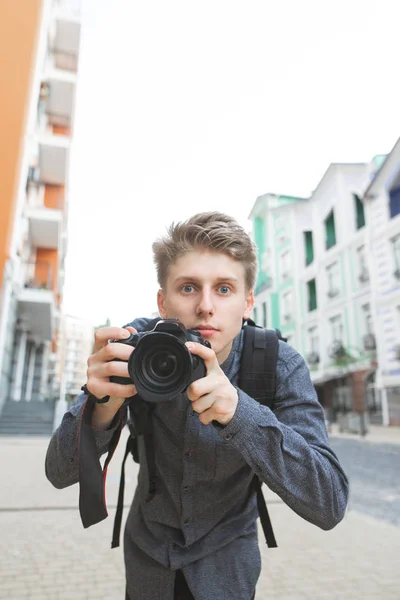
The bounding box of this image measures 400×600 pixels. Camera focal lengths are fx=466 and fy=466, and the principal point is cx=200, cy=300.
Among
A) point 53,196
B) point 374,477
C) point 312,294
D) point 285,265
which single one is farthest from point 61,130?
point 374,477

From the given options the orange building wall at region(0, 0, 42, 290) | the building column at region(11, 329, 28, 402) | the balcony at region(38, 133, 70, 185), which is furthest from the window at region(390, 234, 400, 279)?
the building column at region(11, 329, 28, 402)

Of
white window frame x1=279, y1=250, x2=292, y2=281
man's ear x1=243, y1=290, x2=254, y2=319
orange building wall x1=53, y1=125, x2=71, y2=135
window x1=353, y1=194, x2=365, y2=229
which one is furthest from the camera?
white window frame x1=279, y1=250, x2=292, y2=281

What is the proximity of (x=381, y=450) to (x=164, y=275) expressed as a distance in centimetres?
1128

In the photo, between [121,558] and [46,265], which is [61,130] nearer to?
[46,265]

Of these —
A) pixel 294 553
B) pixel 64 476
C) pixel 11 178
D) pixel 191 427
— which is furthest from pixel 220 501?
pixel 11 178

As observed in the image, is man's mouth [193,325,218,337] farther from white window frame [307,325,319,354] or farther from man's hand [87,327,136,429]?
white window frame [307,325,319,354]

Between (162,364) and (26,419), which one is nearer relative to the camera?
(162,364)

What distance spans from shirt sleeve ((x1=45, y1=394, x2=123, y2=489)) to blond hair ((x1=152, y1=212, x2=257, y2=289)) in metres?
0.52

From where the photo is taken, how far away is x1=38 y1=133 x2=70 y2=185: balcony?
17953 mm

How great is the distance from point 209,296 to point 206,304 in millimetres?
35

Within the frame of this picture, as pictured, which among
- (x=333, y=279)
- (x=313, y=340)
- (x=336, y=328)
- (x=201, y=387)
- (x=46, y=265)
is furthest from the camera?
(x=313, y=340)

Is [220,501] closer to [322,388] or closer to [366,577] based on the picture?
[366,577]

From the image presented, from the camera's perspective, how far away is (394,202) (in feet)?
60.5

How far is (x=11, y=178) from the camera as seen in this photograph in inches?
547
